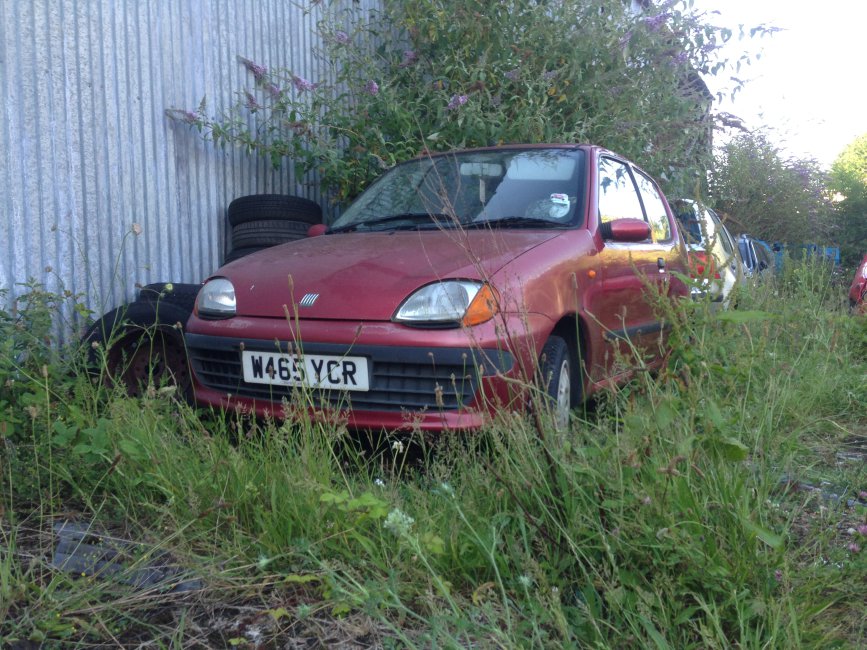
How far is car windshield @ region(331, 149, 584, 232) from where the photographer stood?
13.5 feet

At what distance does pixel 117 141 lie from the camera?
5371 millimetres

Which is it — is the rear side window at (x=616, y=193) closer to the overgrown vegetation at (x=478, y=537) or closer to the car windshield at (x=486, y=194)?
the car windshield at (x=486, y=194)

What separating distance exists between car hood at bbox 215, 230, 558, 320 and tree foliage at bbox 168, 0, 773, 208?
2.74m

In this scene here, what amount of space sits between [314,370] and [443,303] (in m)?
0.58

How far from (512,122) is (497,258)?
12.6 ft

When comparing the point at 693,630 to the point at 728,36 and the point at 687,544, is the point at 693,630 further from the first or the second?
the point at 728,36

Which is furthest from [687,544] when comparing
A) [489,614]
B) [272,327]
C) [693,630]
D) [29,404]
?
[29,404]

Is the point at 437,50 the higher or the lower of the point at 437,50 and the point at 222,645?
the higher

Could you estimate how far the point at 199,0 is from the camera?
20.1 ft

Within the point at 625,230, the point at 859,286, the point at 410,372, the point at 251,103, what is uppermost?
the point at 251,103

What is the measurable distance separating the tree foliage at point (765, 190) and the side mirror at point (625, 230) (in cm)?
1168

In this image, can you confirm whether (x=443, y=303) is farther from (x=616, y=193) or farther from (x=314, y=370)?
(x=616, y=193)

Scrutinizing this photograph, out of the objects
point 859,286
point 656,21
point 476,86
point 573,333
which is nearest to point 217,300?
point 573,333

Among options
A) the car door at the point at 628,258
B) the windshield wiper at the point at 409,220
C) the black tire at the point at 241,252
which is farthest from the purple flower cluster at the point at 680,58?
the windshield wiper at the point at 409,220
